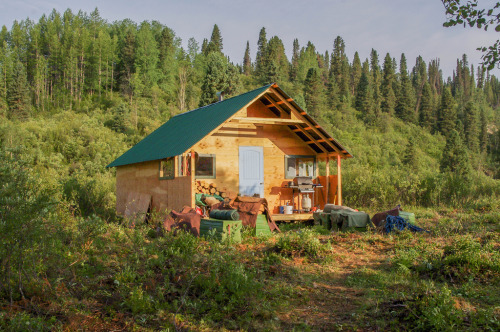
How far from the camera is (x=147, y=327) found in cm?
486

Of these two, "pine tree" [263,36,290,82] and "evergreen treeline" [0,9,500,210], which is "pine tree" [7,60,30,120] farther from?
"pine tree" [263,36,290,82]

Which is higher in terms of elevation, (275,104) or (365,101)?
(365,101)

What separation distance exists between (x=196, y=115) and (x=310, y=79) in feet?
142

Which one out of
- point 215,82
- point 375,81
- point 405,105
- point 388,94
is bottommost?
point 215,82

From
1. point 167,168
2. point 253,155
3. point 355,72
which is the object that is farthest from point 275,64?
point 167,168

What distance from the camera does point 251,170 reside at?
47.8 feet

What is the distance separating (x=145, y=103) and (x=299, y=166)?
138ft

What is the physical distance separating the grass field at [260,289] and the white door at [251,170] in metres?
5.65

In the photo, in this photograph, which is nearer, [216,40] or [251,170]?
[251,170]

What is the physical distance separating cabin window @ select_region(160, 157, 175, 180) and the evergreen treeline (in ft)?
19.8

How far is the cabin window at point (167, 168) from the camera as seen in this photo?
13.3m

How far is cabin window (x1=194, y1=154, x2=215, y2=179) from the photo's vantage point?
13.9 m

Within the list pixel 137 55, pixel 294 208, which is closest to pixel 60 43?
pixel 137 55

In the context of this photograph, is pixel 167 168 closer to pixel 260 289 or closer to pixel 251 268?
pixel 251 268
